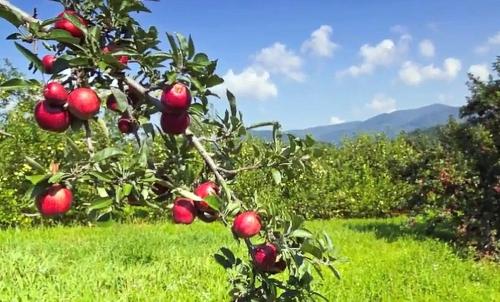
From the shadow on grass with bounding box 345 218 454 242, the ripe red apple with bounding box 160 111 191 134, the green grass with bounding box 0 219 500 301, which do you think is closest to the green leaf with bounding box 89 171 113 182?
the ripe red apple with bounding box 160 111 191 134

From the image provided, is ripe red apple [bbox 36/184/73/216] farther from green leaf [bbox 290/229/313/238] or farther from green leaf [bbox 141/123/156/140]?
green leaf [bbox 290/229/313/238]

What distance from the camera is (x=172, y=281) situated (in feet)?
16.0

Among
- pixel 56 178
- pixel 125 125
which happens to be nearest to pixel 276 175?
pixel 125 125

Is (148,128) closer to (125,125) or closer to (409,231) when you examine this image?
(125,125)

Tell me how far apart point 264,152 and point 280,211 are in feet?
0.79

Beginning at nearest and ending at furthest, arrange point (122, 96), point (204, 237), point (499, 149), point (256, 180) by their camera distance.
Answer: point (122, 96), point (499, 149), point (204, 237), point (256, 180)

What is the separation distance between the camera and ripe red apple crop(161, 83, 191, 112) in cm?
118

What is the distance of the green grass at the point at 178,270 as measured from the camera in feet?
14.7

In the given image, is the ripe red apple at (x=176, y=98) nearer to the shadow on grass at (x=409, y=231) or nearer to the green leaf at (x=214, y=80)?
the green leaf at (x=214, y=80)

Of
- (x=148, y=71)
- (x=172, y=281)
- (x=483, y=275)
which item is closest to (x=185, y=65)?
(x=148, y=71)

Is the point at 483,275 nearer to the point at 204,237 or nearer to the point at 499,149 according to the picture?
the point at 499,149

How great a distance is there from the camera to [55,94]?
1.12 m

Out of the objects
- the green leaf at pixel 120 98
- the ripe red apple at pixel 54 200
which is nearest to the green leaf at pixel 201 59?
the green leaf at pixel 120 98

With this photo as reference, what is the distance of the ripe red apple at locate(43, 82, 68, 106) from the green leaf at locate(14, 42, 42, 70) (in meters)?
0.07
